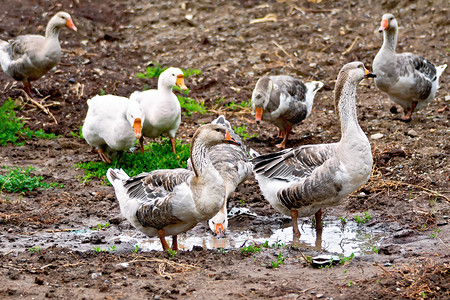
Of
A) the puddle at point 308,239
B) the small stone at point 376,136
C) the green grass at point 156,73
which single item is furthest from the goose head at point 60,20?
the small stone at point 376,136

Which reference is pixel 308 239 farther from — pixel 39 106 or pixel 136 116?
pixel 39 106

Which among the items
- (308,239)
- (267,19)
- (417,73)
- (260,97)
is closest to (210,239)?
(308,239)

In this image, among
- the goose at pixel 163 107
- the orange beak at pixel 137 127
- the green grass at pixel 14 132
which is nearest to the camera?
the orange beak at pixel 137 127

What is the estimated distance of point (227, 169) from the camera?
851cm

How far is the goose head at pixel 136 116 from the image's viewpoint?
9.25 m

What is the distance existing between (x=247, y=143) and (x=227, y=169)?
2624 millimetres

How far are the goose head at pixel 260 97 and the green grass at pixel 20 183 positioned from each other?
11.2 feet

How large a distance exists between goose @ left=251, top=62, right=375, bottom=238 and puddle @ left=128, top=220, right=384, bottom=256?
234 millimetres

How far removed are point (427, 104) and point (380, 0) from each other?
5.49 meters

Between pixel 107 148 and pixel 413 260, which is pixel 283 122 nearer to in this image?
pixel 107 148

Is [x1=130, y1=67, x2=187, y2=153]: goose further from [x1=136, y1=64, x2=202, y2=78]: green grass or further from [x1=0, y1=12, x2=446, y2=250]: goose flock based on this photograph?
[x1=136, y1=64, x2=202, y2=78]: green grass

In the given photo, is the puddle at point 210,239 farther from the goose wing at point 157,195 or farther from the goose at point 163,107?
the goose at point 163,107

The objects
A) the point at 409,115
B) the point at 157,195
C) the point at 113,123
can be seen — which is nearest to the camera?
the point at 157,195

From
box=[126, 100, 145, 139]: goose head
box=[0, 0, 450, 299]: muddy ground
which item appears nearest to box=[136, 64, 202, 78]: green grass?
box=[0, 0, 450, 299]: muddy ground
